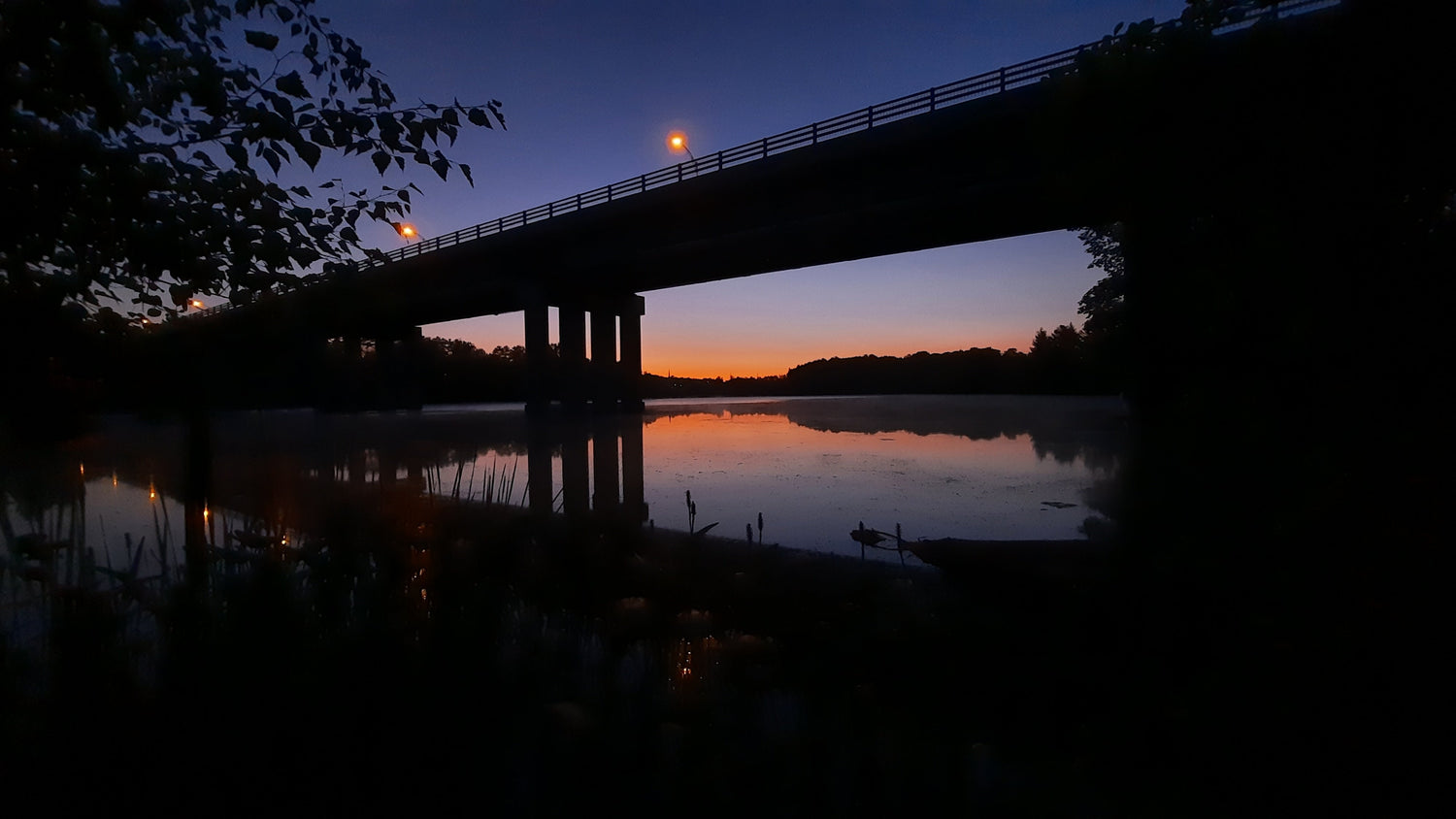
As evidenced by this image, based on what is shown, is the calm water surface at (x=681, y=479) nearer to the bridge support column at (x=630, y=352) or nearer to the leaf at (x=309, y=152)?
the leaf at (x=309, y=152)

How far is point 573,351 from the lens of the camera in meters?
39.3

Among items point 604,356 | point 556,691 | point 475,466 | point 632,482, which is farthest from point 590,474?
point 604,356

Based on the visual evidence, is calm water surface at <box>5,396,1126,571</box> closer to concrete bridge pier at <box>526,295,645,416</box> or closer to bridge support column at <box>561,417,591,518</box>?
bridge support column at <box>561,417,591,518</box>

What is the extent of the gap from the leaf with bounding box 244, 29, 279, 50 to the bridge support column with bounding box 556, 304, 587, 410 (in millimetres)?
35987

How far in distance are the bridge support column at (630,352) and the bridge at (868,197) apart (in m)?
0.13

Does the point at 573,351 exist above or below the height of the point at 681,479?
above

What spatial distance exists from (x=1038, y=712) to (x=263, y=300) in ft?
18.6

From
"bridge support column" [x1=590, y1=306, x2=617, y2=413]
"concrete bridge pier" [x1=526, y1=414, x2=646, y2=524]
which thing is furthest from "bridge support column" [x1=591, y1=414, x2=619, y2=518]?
"bridge support column" [x1=590, y1=306, x2=617, y2=413]

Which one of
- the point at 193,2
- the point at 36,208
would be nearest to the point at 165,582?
the point at 36,208

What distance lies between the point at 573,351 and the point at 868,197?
2146 centimetres

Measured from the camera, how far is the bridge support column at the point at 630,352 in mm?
41500

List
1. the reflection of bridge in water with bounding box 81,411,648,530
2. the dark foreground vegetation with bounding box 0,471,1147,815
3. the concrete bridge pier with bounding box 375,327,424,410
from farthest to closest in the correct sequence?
1. the concrete bridge pier with bounding box 375,327,424,410
2. the reflection of bridge in water with bounding box 81,411,648,530
3. the dark foreground vegetation with bounding box 0,471,1147,815

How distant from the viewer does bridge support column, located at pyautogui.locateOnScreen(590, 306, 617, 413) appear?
40.7 metres

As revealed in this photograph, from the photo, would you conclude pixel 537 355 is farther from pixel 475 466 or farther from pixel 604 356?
pixel 475 466
